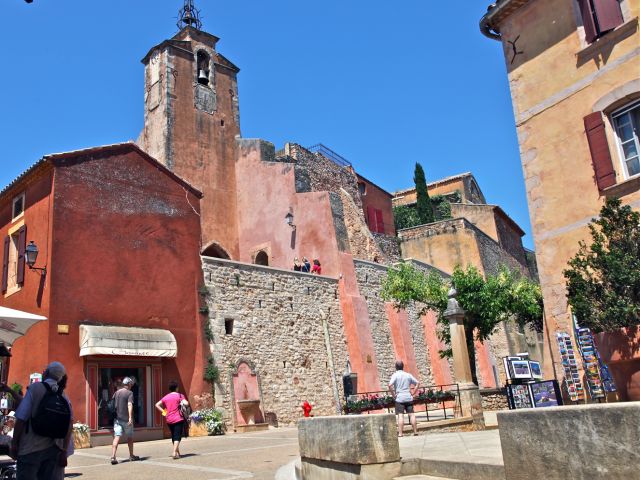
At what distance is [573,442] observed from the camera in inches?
150

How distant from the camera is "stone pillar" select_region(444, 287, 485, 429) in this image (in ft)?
44.0

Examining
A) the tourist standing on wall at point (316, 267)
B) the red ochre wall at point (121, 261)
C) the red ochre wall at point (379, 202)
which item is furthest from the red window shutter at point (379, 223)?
the red ochre wall at point (121, 261)

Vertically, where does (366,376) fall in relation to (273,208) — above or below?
below

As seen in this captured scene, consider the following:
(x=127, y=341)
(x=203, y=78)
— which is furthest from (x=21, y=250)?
(x=203, y=78)

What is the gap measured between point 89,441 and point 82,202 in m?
6.49

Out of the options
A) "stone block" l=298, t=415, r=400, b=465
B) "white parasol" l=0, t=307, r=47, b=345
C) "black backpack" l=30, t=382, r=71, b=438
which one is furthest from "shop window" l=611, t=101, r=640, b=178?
"white parasol" l=0, t=307, r=47, b=345

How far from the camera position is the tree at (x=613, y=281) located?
8.48 metres

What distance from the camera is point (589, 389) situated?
10.3m

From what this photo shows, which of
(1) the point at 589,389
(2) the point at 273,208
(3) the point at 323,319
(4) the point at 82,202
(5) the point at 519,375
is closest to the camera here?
(1) the point at 589,389

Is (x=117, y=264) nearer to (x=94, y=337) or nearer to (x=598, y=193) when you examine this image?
(x=94, y=337)

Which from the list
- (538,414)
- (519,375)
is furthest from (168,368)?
(538,414)

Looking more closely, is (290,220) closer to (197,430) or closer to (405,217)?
(197,430)

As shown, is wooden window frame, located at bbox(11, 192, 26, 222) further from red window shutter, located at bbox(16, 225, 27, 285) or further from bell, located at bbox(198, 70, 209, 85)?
bell, located at bbox(198, 70, 209, 85)

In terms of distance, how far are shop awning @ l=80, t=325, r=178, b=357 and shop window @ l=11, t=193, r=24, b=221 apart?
473 cm
